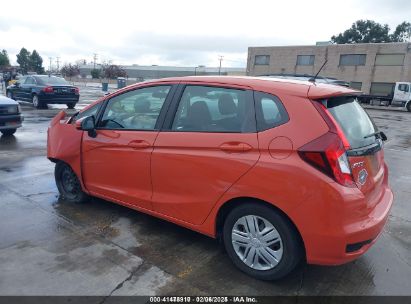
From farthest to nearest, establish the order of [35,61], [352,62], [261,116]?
[35,61] → [352,62] → [261,116]

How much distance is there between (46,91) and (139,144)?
47.7 ft

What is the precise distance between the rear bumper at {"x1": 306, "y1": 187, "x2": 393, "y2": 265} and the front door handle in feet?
5.74

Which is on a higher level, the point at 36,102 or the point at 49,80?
the point at 49,80

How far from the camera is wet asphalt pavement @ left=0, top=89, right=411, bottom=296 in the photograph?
290 centimetres

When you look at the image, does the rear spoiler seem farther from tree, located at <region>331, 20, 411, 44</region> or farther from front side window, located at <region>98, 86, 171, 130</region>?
tree, located at <region>331, 20, 411, 44</region>

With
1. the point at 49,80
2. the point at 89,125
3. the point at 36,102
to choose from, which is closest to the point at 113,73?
the point at 49,80

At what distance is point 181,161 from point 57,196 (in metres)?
2.43

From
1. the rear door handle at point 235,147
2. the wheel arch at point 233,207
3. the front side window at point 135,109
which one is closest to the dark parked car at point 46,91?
the front side window at point 135,109

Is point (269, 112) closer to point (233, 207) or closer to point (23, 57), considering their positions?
point (233, 207)

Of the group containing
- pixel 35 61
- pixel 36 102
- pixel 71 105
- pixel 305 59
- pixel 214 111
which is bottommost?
pixel 71 105

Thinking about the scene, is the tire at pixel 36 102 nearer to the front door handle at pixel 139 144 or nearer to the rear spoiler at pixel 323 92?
the front door handle at pixel 139 144

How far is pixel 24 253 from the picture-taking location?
3311 mm

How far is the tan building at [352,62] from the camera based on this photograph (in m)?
39.5

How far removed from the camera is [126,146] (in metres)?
3.74
